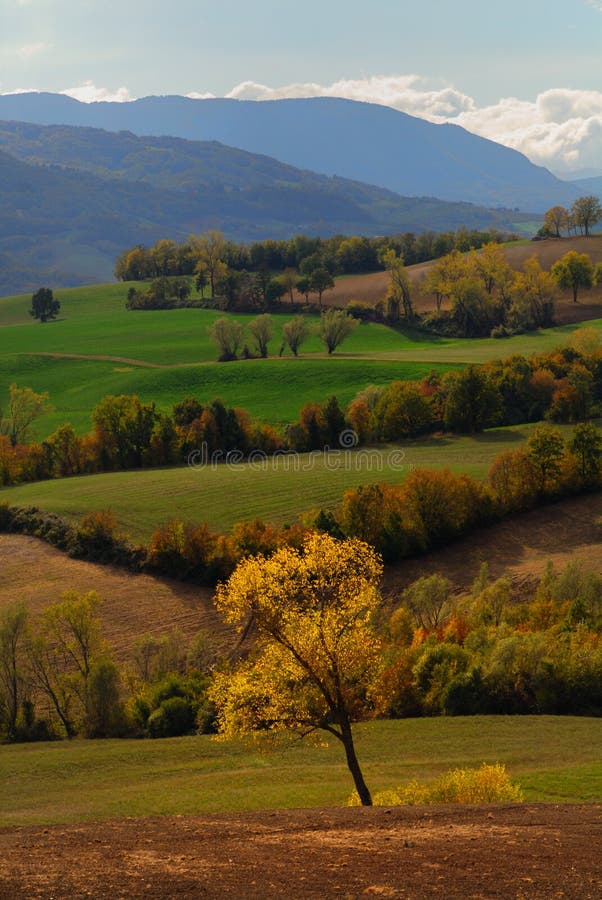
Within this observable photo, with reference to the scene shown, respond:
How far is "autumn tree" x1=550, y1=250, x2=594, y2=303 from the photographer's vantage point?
158875mm

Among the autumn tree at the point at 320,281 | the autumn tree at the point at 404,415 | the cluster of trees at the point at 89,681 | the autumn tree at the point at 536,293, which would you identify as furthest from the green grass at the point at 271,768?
the autumn tree at the point at 320,281

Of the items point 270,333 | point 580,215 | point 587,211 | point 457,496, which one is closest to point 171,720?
point 457,496

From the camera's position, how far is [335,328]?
139125 millimetres

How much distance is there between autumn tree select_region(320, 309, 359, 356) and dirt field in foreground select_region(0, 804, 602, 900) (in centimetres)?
11625

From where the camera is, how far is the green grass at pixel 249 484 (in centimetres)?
7825

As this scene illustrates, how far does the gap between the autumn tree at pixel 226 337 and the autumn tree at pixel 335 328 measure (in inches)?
551

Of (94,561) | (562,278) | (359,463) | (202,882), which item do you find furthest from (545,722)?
(562,278)

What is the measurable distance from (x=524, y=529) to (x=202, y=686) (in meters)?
34.3

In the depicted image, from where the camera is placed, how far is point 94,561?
74.3m

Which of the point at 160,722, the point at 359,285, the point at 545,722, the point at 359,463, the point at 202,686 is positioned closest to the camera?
the point at 545,722

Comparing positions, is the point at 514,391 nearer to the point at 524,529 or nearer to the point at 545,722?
the point at 524,529

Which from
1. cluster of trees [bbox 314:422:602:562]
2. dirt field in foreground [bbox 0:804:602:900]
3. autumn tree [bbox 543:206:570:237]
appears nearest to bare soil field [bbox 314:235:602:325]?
autumn tree [bbox 543:206:570:237]

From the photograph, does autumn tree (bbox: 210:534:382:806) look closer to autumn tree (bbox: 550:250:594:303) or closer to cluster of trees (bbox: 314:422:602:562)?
cluster of trees (bbox: 314:422:602:562)

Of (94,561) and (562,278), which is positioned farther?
(562,278)
